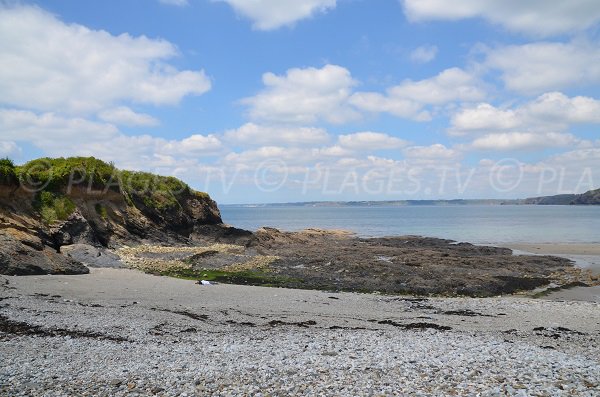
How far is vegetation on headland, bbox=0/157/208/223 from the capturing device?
32.5 metres

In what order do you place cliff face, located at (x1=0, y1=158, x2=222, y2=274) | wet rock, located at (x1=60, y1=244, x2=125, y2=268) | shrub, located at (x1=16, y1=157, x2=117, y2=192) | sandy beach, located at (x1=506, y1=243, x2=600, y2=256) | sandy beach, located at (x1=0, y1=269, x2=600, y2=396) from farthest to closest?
sandy beach, located at (x1=506, y1=243, x2=600, y2=256) < shrub, located at (x1=16, y1=157, x2=117, y2=192) < wet rock, located at (x1=60, y1=244, x2=125, y2=268) < cliff face, located at (x1=0, y1=158, x2=222, y2=274) < sandy beach, located at (x1=0, y1=269, x2=600, y2=396)

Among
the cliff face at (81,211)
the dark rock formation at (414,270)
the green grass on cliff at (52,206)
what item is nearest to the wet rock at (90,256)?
the cliff face at (81,211)

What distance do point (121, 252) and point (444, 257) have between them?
26584 mm

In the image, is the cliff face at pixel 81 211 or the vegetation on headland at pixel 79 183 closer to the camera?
the cliff face at pixel 81 211

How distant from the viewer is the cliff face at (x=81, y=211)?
80.8 ft

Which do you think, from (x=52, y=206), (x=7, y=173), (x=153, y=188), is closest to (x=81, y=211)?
(x=52, y=206)

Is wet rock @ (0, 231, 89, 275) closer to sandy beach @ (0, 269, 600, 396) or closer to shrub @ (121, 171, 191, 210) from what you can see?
sandy beach @ (0, 269, 600, 396)

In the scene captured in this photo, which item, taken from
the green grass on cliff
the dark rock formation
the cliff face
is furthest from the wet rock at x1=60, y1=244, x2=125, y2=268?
the dark rock formation

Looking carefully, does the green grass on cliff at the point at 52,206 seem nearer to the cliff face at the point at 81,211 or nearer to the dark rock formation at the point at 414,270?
the cliff face at the point at 81,211

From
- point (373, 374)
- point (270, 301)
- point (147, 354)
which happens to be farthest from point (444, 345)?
point (270, 301)

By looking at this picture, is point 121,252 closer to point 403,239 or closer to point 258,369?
point 258,369

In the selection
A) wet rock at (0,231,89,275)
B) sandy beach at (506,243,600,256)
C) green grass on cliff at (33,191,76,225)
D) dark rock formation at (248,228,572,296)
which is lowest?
dark rock formation at (248,228,572,296)

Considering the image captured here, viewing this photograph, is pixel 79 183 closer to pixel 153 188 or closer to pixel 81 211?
pixel 81 211

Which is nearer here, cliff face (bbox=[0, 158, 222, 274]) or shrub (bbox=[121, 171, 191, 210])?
cliff face (bbox=[0, 158, 222, 274])
